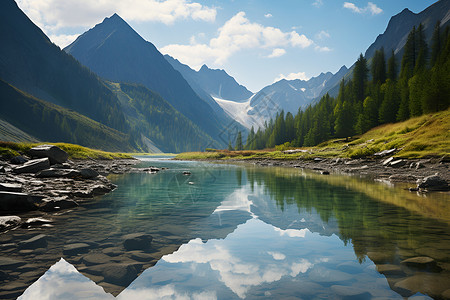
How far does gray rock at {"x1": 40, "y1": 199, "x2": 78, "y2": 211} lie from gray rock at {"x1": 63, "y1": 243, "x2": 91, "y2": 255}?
6.20 metres

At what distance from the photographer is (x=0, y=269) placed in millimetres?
6777

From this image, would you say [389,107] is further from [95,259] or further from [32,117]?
[32,117]

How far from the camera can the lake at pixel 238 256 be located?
20.2 ft

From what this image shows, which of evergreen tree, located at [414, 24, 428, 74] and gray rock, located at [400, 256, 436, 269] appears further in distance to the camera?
evergreen tree, located at [414, 24, 428, 74]

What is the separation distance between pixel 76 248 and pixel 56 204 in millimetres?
6971

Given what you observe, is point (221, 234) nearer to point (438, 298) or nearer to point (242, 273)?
A: point (242, 273)

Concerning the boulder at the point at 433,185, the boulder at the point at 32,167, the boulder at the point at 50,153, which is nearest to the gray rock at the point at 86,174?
the boulder at the point at 32,167

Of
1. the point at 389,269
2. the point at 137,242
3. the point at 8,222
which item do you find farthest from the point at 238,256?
the point at 8,222

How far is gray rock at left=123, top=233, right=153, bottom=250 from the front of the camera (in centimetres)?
889

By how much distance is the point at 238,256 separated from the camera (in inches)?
335

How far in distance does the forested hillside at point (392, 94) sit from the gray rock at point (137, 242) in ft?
246

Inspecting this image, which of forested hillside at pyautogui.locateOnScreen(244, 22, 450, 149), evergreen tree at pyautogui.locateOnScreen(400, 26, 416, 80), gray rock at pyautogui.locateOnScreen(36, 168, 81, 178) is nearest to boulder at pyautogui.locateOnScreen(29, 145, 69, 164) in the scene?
gray rock at pyautogui.locateOnScreen(36, 168, 81, 178)

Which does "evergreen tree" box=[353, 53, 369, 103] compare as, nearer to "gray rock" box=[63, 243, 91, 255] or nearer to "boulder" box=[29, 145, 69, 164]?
"boulder" box=[29, 145, 69, 164]

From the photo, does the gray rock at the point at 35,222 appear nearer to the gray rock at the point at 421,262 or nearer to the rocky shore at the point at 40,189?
the rocky shore at the point at 40,189
